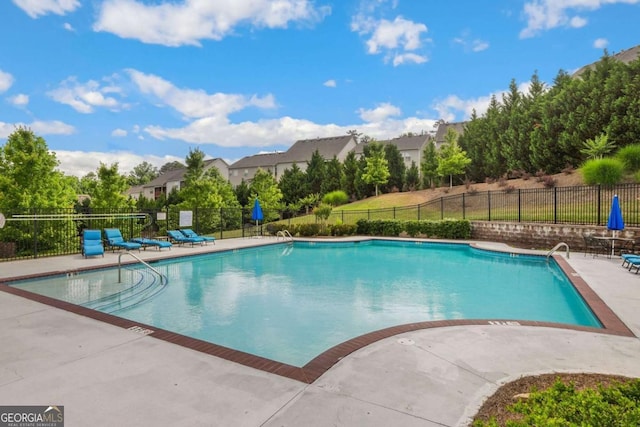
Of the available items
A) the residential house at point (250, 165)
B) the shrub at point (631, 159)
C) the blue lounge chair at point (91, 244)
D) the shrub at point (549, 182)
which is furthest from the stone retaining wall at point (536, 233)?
the residential house at point (250, 165)

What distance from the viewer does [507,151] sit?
29562mm

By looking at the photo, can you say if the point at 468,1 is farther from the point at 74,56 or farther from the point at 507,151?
the point at 507,151

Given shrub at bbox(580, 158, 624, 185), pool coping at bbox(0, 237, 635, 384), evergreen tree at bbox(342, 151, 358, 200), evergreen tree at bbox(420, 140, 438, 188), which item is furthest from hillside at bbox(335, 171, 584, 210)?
pool coping at bbox(0, 237, 635, 384)

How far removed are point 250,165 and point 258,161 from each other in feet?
4.63

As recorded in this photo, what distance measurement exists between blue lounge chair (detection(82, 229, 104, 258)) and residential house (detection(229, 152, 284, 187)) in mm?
38875

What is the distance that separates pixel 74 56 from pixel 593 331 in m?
19.6

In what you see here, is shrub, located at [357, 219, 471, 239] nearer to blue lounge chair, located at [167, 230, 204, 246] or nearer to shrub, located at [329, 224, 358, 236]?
shrub, located at [329, 224, 358, 236]

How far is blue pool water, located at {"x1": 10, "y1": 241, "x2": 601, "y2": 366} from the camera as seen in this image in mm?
6047

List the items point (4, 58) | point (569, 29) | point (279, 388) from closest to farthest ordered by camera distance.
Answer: point (279, 388) → point (4, 58) → point (569, 29)

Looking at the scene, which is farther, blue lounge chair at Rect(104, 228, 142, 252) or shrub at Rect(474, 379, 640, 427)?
blue lounge chair at Rect(104, 228, 142, 252)

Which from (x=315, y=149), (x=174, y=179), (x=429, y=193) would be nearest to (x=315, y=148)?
(x=315, y=149)

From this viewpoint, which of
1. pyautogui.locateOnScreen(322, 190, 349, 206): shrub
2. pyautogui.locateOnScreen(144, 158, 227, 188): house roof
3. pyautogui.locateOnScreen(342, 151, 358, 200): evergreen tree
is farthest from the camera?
pyautogui.locateOnScreen(144, 158, 227, 188): house roof

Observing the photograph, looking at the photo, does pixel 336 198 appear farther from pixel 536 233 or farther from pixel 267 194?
pixel 536 233

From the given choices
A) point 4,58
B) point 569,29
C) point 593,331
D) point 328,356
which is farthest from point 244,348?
point 569,29
